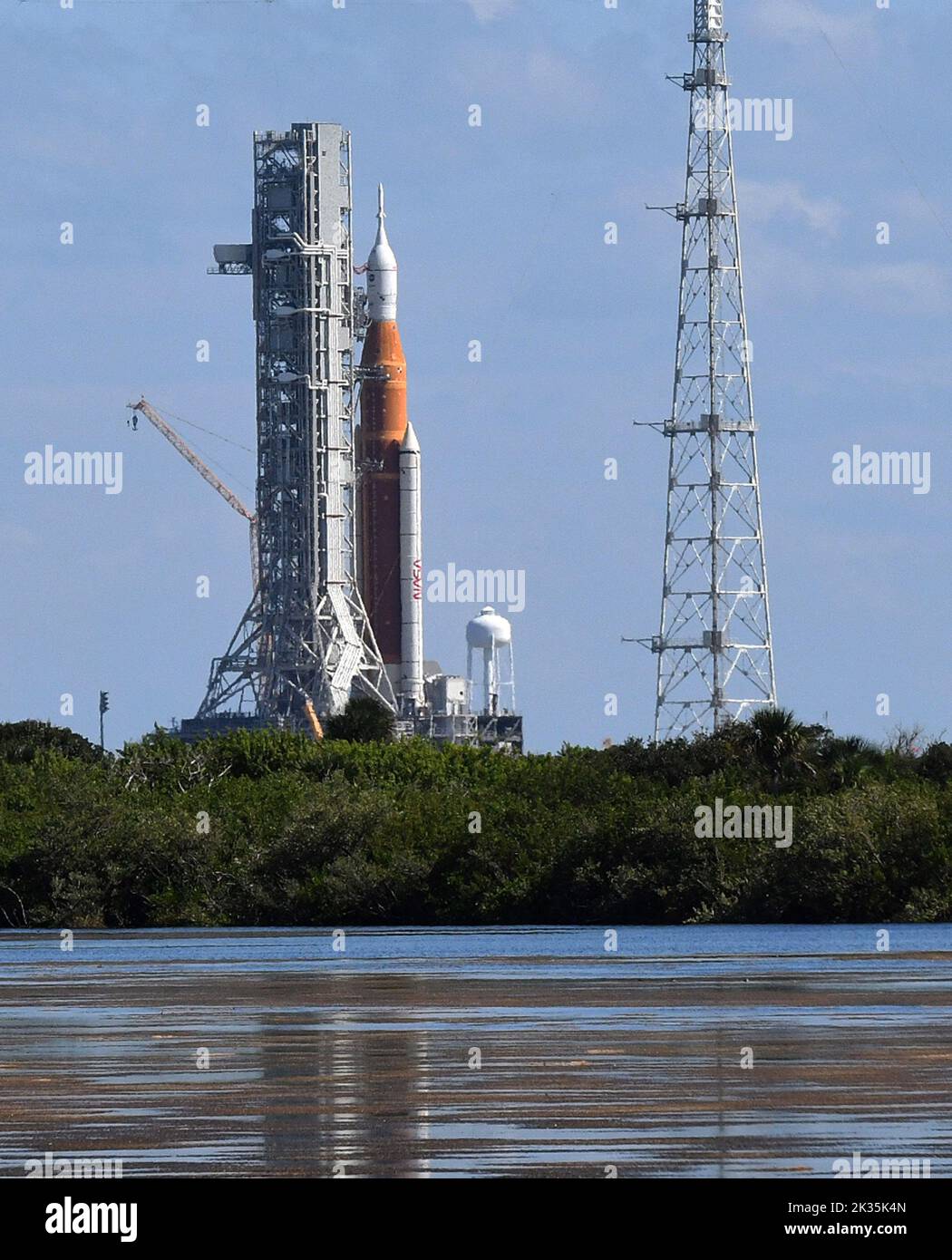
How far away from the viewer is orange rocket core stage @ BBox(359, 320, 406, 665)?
160 m

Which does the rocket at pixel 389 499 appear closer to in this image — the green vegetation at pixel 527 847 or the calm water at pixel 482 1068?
the green vegetation at pixel 527 847

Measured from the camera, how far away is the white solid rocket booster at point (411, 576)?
15962 cm

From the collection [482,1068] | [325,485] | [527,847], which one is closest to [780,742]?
[527,847]

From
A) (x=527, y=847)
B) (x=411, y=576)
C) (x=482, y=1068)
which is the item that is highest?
(x=411, y=576)

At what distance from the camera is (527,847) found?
66188 mm

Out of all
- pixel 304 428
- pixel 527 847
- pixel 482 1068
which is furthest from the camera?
pixel 304 428

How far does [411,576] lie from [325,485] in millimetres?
12766

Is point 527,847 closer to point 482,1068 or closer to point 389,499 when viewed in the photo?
point 482,1068

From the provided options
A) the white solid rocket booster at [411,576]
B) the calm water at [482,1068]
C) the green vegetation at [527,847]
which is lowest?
the calm water at [482,1068]

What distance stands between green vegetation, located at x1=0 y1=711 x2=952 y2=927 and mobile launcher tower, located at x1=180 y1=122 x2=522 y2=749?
74399mm

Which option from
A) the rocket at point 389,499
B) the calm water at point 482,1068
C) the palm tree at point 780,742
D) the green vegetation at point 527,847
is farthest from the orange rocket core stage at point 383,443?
the calm water at point 482,1068

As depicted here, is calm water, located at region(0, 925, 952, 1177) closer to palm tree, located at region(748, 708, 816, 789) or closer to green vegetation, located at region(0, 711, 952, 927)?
green vegetation, located at region(0, 711, 952, 927)

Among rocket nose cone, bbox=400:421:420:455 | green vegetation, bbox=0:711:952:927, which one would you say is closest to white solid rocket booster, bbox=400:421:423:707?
rocket nose cone, bbox=400:421:420:455

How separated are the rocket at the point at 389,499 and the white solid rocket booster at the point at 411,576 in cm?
5
